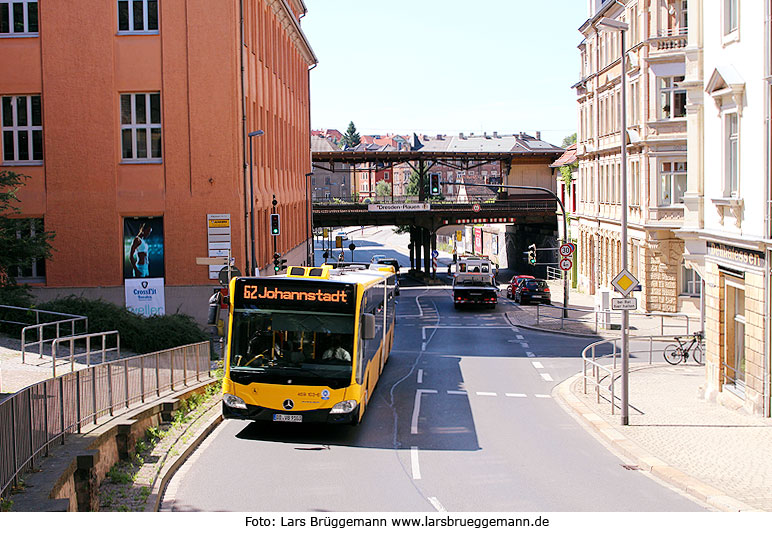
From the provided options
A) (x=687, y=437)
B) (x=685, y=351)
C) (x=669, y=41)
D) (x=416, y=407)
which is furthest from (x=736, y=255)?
(x=669, y=41)

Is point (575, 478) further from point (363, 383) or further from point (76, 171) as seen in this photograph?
point (76, 171)

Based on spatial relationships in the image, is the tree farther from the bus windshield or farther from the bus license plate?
the bus license plate

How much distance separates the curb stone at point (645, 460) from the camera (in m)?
11.4

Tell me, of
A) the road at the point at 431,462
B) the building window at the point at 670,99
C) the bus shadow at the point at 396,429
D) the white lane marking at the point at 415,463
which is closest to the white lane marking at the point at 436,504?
the road at the point at 431,462

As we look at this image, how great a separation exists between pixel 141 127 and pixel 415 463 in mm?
21080

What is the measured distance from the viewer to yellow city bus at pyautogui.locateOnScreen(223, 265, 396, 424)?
49.6 ft

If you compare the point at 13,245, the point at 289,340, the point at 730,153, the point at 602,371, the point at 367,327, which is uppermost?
the point at 730,153

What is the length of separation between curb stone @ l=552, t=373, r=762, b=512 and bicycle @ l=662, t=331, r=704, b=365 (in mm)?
6930

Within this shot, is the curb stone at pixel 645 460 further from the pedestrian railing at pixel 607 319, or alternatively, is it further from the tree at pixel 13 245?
the pedestrian railing at pixel 607 319

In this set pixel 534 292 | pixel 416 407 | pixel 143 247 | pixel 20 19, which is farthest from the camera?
pixel 534 292

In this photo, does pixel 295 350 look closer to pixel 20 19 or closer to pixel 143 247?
pixel 143 247

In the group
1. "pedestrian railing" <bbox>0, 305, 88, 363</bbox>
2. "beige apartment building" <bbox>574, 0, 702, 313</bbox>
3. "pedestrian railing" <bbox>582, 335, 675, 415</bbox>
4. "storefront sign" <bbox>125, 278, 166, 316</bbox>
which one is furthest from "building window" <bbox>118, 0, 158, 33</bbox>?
"beige apartment building" <bbox>574, 0, 702, 313</bbox>

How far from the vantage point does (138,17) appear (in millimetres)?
30641

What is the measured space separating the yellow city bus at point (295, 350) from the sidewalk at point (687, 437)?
4814 mm
